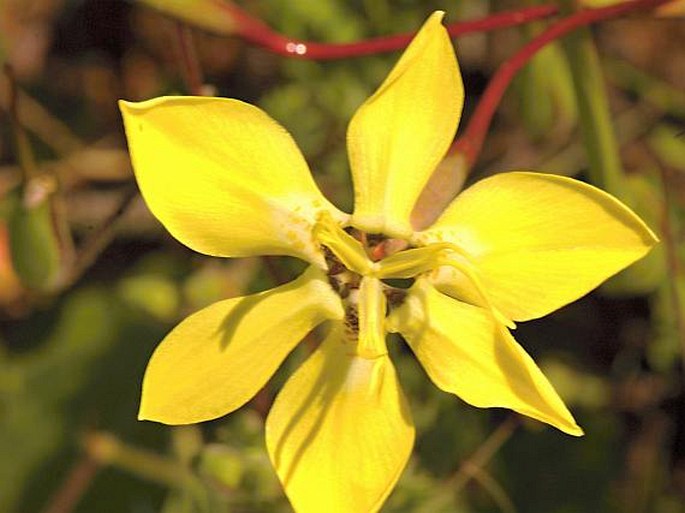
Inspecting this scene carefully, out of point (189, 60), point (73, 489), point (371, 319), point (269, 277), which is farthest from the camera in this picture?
point (73, 489)

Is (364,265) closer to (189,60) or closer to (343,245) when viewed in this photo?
(343,245)

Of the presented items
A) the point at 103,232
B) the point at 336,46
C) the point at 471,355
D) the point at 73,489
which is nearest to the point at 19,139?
the point at 103,232

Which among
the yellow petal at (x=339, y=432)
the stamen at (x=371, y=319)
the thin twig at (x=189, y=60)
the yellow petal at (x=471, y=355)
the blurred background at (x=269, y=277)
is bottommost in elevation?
the blurred background at (x=269, y=277)

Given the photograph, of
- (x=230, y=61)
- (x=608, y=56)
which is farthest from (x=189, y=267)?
(x=608, y=56)

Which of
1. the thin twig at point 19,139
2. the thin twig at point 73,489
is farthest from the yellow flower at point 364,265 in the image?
the thin twig at point 73,489

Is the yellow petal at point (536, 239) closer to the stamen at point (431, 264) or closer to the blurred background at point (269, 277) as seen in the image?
the stamen at point (431, 264)

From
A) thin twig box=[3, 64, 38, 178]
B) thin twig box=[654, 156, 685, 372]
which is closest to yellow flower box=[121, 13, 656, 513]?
thin twig box=[3, 64, 38, 178]

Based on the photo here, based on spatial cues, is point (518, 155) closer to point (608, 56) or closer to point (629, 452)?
point (608, 56)
